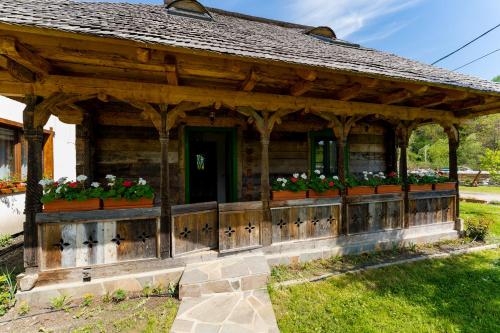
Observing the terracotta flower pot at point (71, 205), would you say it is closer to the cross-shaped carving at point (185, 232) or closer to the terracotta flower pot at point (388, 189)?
the cross-shaped carving at point (185, 232)

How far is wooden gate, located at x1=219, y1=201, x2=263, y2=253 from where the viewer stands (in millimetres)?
3828

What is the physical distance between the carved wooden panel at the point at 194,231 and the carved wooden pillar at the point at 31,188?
1727mm

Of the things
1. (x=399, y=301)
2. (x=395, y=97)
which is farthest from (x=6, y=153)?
(x=395, y=97)

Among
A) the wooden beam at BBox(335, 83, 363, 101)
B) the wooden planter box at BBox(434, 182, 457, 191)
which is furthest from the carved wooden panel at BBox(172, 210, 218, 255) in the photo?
the wooden planter box at BBox(434, 182, 457, 191)

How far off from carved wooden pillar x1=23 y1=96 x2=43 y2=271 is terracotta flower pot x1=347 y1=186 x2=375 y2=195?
16.1 ft

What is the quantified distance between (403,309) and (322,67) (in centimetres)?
322

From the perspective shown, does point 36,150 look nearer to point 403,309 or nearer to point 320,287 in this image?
point 320,287

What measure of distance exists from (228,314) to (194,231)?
135 centimetres

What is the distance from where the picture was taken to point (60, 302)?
2975mm

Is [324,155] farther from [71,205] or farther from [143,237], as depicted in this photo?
[71,205]

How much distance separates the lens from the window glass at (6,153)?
600 centimetres

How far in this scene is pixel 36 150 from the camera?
10.4ft

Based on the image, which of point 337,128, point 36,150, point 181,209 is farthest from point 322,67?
point 36,150

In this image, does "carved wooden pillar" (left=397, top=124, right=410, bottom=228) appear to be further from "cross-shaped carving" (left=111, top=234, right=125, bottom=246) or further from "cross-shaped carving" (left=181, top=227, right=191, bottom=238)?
"cross-shaped carving" (left=111, top=234, right=125, bottom=246)
